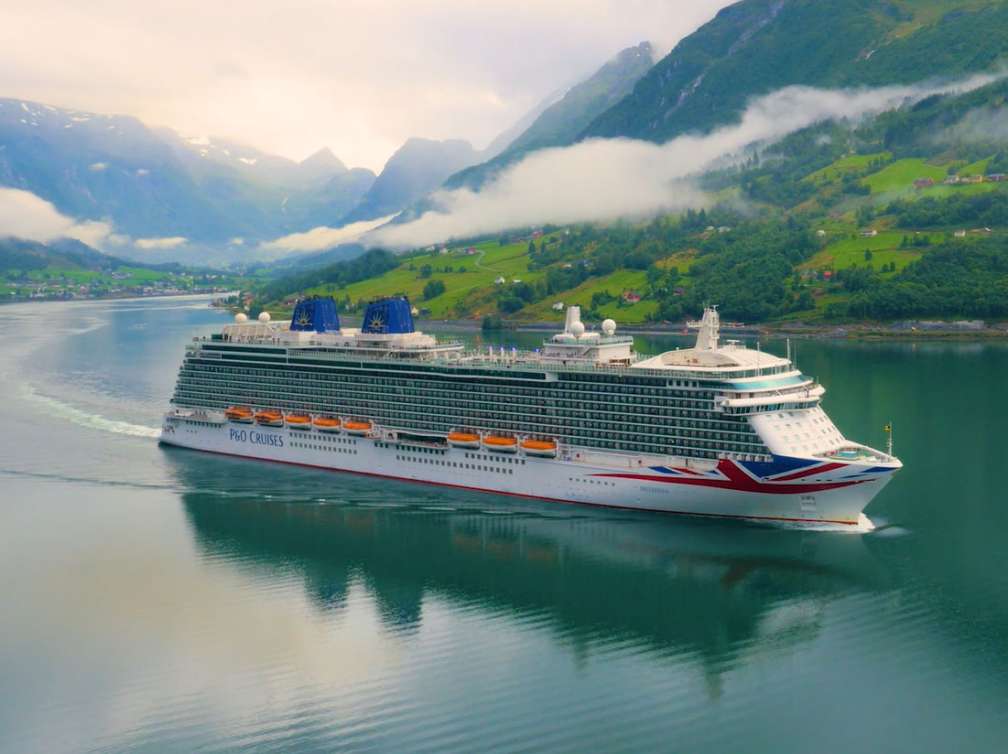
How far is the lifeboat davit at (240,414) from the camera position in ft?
193

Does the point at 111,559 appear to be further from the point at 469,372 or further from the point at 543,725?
the point at 543,725

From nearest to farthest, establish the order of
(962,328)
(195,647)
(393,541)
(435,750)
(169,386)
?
(435,750)
(195,647)
(393,541)
(169,386)
(962,328)

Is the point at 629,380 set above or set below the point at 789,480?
above

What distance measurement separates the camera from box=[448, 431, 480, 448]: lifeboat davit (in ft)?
161

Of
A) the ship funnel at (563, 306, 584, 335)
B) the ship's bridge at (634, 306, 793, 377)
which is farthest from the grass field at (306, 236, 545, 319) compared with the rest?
the ship's bridge at (634, 306, 793, 377)

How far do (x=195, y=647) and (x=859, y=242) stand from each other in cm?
13280

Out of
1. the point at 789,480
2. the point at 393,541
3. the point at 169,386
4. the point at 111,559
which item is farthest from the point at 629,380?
the point at 169,386

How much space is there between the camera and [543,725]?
27.3 meters

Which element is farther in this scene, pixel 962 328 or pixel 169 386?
pixel 962 328

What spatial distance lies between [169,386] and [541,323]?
70.0 meters

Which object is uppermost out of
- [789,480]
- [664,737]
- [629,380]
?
[629,380]

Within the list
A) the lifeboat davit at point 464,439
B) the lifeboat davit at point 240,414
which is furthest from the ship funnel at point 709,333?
the lifeboat davit at point 240,414

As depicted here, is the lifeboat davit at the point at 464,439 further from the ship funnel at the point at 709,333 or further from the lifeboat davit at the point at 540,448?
the ship funnel at the point at 709,333

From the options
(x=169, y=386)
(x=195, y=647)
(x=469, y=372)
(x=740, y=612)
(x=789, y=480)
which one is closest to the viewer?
(x=195, y=647)
